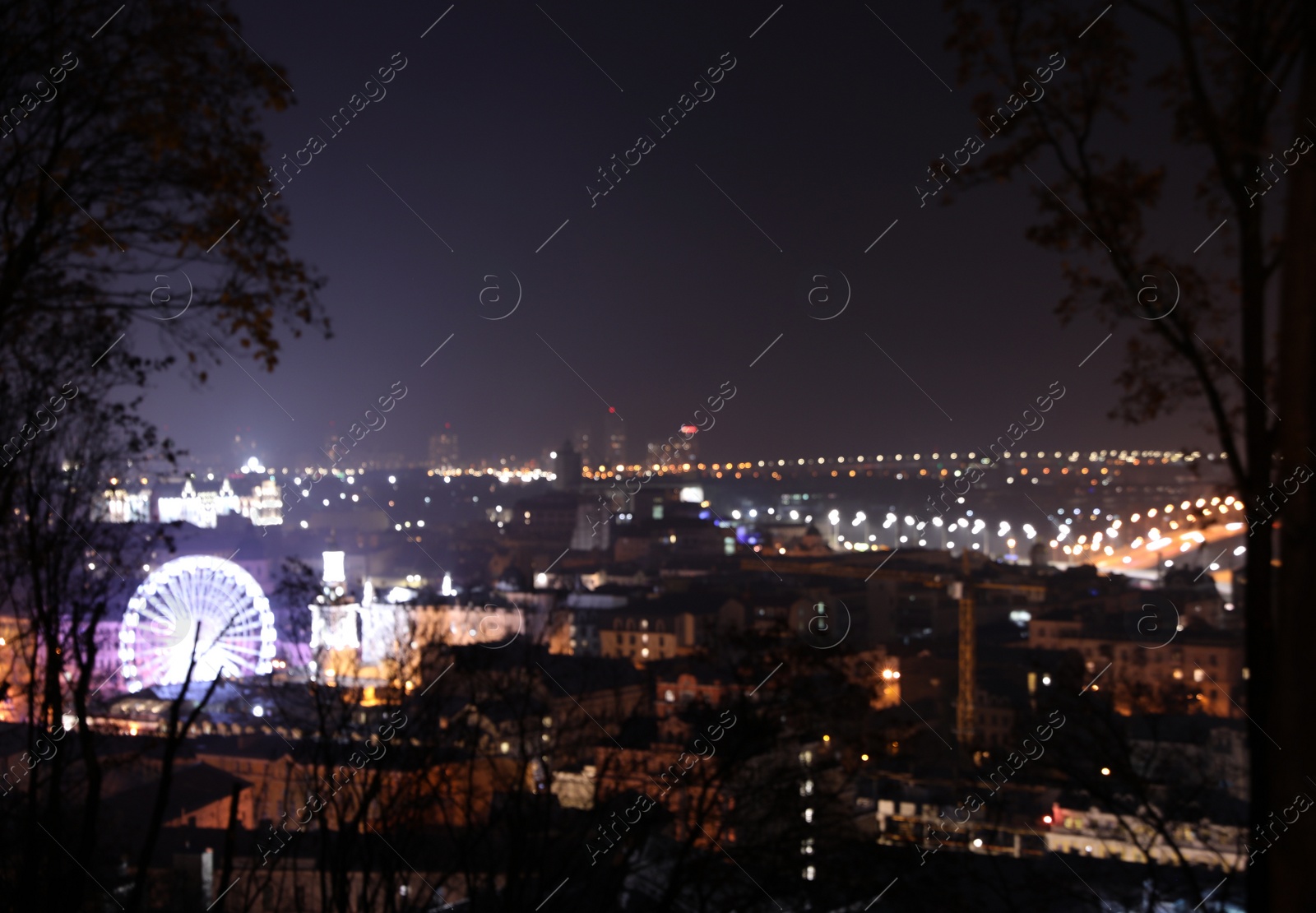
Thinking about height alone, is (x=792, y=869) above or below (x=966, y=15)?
below

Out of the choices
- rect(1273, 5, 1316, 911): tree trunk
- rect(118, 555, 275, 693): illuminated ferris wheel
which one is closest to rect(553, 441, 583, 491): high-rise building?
rect(118, 555, 275, 693): illuminated ferris wheel

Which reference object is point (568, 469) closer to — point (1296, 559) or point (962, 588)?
point (962, 588)

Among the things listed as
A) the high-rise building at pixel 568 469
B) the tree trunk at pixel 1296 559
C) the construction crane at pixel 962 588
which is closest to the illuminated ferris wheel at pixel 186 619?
the construction crane at pixel 962 588

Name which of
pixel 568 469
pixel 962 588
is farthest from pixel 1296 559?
pixel 568 469

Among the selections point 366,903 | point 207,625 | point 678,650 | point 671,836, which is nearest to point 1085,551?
point 678,650

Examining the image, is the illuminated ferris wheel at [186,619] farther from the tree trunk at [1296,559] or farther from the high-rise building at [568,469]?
the high-rise building at [568,469]

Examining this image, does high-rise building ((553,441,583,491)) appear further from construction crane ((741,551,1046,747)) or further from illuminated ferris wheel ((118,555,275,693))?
illuminated ferris wheel ((118,555,275,693))

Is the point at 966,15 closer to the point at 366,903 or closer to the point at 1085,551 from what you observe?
the point at 366,903

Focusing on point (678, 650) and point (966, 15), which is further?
point (678, 650)
